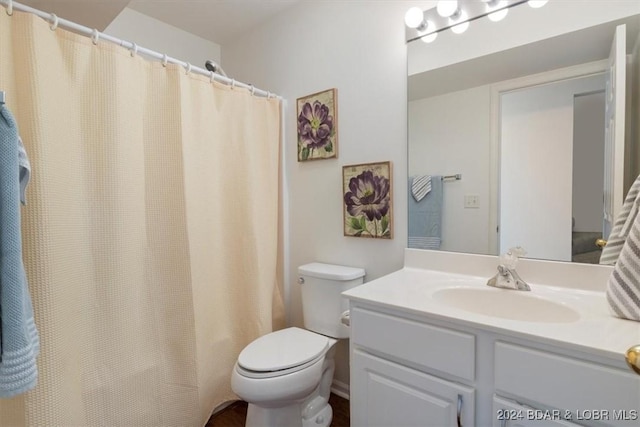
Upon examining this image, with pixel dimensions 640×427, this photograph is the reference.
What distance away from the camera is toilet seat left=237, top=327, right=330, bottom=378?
1321 millimetres

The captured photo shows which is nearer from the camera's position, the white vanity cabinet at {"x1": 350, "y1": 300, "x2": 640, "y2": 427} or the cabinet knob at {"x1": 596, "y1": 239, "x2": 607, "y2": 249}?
the white vanity cabinet at {"x1": 350, "y1": 300, "x2": 640, "y2": 427}

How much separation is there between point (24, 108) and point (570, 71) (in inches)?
76.6

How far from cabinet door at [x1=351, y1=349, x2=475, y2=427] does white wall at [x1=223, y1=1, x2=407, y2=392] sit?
60 centimetres

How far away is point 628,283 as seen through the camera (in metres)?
0.90

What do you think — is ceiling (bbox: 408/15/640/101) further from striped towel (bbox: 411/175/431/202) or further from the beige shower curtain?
the beige shower curtain

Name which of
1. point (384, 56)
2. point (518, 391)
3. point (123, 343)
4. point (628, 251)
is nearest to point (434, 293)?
point (518, 391)

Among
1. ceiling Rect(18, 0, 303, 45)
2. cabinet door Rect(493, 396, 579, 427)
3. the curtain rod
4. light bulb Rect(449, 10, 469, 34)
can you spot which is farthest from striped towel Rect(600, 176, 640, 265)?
ceiling Rect(18, 0, 303, 45)

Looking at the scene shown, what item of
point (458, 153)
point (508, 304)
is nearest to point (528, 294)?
point (508, 304)

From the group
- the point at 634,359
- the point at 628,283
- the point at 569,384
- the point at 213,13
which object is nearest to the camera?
the point at 634,359

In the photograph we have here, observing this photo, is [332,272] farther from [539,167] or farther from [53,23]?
[53,23]

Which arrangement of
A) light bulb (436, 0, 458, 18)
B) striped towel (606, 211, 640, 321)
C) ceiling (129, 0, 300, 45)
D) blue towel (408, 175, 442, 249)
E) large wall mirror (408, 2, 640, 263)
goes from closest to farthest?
1. striped towel (606, 211, 640, 321)
2. large wall mirror (408, 2, 640, 263)
3. light bulb (436, 0, 458, 18)
4. blue towel (408, 175, 442, 249)
5. ceiling (129, 0, 300, 45)

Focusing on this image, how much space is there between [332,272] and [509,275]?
2.64 feet

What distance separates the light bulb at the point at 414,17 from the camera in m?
1.44

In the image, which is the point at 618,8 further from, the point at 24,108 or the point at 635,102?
the point at 24,108
